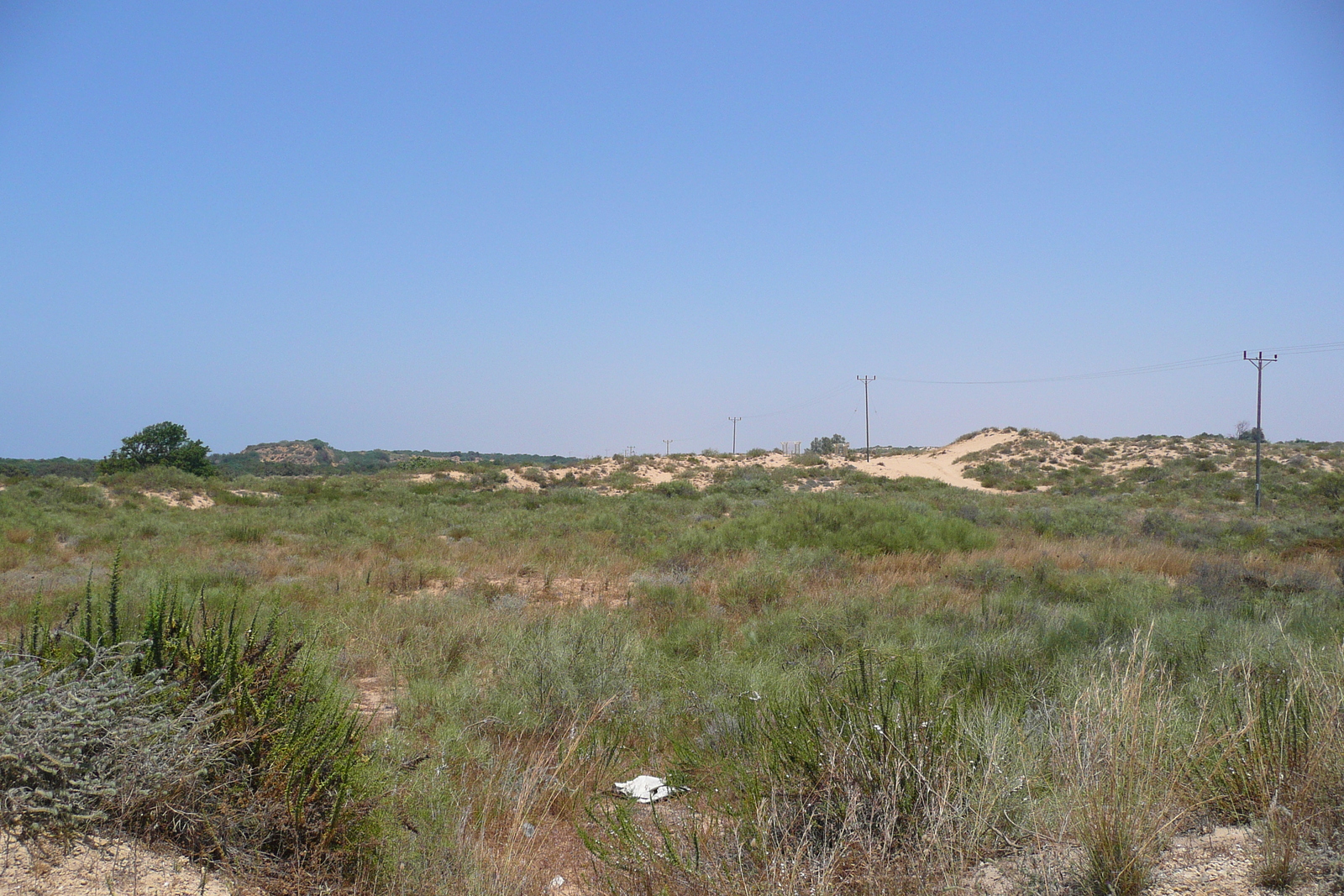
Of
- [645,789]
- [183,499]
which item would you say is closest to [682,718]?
[645,789]

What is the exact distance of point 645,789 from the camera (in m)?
4.28

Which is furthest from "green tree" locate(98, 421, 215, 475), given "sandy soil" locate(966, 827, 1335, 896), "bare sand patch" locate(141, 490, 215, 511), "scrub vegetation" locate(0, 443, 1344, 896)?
"sandy soil" locate(966, 827, 1335, 896)

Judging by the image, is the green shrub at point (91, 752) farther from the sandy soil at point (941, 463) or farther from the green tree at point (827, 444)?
the green tree at point (827, 444)

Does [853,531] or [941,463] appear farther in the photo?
[941,463]

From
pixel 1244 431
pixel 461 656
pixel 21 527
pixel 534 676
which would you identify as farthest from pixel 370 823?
pixel 1244 431

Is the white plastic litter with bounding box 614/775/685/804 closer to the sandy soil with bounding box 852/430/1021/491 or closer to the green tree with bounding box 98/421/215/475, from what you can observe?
the sandy soil with bounding box 852/430/1021/491

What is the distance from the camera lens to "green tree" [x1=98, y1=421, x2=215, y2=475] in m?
40.7

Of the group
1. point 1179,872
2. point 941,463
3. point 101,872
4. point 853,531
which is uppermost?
point 101,872

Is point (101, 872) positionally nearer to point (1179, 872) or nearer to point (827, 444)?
point (1179, 872)

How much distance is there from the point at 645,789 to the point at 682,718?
116 centimetres

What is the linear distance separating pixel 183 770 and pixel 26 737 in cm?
52

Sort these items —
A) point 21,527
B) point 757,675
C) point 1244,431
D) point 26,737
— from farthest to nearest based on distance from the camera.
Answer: point 1244,431
point 21,527
point 757,675
point 26,737

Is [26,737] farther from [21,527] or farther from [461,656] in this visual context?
[21,527]

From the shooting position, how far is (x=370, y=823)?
3.26 m
